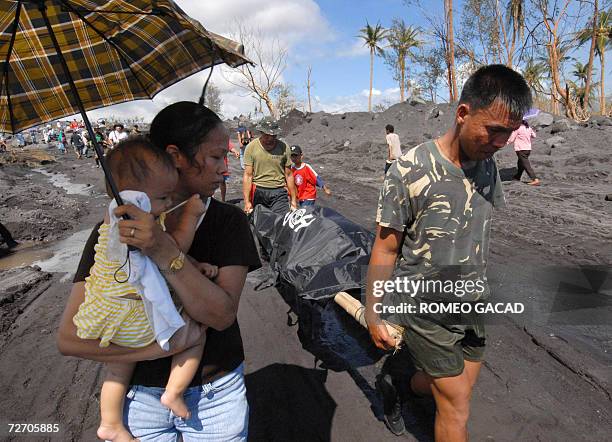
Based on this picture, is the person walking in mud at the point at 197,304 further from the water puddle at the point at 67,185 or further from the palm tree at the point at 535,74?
the palm tree at the point at 535,74

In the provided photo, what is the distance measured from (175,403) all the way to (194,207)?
749 millimetres

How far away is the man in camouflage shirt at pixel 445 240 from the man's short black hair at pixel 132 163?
3.91 ft

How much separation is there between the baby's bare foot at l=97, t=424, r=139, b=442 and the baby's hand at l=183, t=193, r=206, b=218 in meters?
0.89

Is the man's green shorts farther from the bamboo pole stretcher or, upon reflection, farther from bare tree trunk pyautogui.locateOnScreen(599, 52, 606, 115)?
bare tree trunk pyautogui.locateOnScreen(599, 52, 606, 115)

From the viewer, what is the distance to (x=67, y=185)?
15938 millimetres

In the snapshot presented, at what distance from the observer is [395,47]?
126ft

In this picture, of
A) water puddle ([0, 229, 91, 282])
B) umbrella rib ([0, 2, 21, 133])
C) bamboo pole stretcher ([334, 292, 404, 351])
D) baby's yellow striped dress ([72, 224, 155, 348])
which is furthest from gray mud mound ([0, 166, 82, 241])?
baby's yellow striped dress ([72, 224, 155, 348])

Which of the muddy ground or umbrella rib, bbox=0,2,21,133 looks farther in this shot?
the muddy ground

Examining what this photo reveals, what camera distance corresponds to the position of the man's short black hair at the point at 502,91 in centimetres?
178

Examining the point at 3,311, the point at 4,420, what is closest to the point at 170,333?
the point at 4,420

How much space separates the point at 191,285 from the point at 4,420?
285cm

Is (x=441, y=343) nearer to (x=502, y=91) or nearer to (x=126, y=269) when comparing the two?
(x=502, y=91)

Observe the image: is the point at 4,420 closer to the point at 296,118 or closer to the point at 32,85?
the point at 32,85

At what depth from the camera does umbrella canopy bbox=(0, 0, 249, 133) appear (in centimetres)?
169
